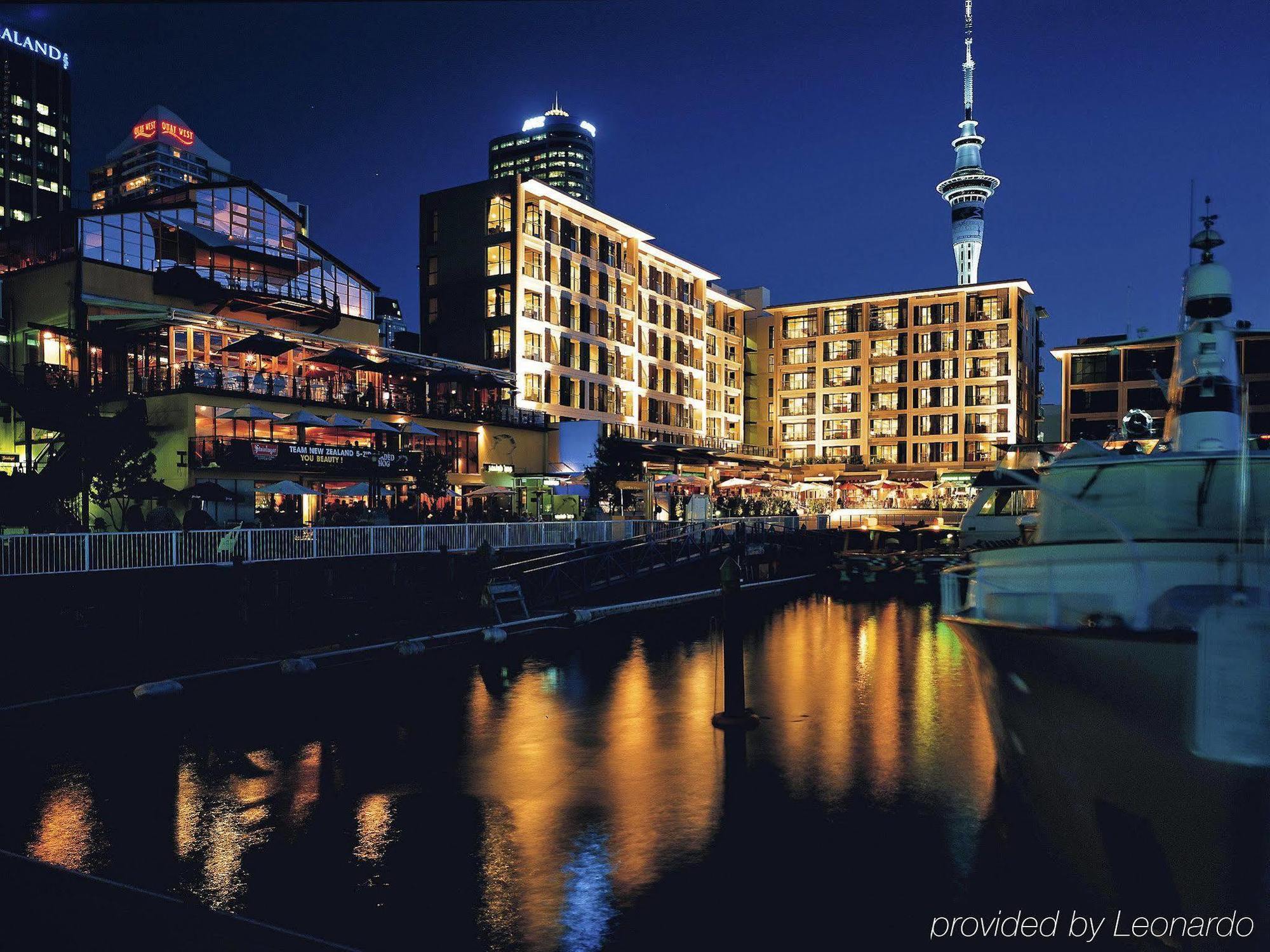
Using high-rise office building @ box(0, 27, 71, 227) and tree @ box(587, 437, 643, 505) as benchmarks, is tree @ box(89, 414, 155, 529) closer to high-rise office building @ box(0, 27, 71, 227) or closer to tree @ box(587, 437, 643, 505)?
tree @ box(587, 437, 643, 505)

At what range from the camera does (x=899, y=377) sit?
9269cm

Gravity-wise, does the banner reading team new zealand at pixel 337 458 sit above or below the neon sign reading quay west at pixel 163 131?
below

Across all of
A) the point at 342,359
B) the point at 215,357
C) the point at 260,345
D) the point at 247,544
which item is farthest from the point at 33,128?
the point at 247,544

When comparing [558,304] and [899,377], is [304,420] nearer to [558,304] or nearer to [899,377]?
[558,304]

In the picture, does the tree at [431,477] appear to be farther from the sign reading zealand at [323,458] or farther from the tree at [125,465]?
the tree at [125,465]

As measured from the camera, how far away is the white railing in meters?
18.0

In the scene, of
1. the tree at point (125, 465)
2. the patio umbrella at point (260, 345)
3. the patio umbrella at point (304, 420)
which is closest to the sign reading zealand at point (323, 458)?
the patio umbrella at point (304, 420)

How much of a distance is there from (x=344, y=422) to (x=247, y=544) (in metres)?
19.4

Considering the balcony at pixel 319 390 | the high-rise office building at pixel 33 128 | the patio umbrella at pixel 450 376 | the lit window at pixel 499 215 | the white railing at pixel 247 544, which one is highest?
the high-rise office building at pixel 33 128

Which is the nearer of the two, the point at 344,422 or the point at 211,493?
the point at 211,493

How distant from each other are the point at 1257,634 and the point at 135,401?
110 ft

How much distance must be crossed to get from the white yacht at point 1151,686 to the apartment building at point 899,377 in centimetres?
8186

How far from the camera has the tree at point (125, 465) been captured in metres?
29.2

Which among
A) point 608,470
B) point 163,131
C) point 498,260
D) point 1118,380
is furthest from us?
point 163,131
